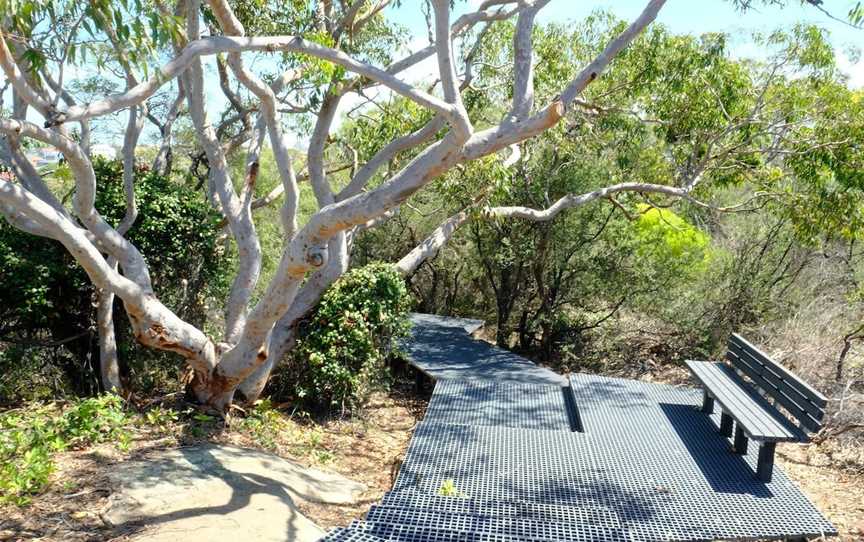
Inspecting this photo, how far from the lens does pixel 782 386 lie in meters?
5.75

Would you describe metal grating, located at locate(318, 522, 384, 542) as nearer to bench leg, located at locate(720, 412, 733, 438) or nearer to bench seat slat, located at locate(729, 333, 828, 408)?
bench seat slat, located at locate(729, 333, 828, 408)

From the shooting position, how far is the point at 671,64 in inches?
354

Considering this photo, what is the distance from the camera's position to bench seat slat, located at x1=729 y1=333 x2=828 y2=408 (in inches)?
196

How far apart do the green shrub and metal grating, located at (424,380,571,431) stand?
2.83m

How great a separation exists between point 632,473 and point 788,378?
5.19 ft

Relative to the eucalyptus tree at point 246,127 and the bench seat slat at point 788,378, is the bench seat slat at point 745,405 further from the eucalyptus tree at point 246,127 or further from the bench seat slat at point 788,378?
the eucalyptus tree at point 246,127

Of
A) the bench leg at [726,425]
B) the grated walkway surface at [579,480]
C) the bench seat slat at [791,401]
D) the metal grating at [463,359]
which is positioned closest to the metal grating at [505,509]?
the grated walkway surface at [579,480]

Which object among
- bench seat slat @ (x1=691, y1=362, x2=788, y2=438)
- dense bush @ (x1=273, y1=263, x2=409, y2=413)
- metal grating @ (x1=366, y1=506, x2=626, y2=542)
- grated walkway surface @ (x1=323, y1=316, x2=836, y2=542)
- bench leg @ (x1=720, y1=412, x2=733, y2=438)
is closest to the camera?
metal grating @ (x1=366, y1=506, x2=626, y2=542)

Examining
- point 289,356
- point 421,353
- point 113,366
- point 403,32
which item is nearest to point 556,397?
point 421,353

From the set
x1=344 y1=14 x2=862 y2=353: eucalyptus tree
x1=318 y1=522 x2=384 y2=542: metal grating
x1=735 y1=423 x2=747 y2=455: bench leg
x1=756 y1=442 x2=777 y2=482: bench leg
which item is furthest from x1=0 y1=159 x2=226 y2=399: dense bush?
x1=756 y1=442 x2=777 y2=482: bench leg

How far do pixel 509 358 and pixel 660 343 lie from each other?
290 cm

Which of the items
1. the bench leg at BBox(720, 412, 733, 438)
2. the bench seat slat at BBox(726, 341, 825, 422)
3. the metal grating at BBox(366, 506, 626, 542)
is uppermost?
the bench seat slat at BBox(726, 341, 825, 422)

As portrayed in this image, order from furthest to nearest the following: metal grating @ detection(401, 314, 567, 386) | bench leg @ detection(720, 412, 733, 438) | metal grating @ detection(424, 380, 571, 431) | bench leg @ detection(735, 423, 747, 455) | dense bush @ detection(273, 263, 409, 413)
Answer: metal grating @ detection(401, 314, 567, 386) → dense bush @ detection(273, 263, 409, 413) → metal grating @ detection(424, 380, 571, 431) → bench leg @ detection(720, 412, 733, 438) → bench leg @ detection(735, 423, 747, 455)

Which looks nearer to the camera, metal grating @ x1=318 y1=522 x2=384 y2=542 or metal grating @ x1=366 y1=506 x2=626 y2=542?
metal grating @ x1=318 y1=522 x2=384 y2=542
